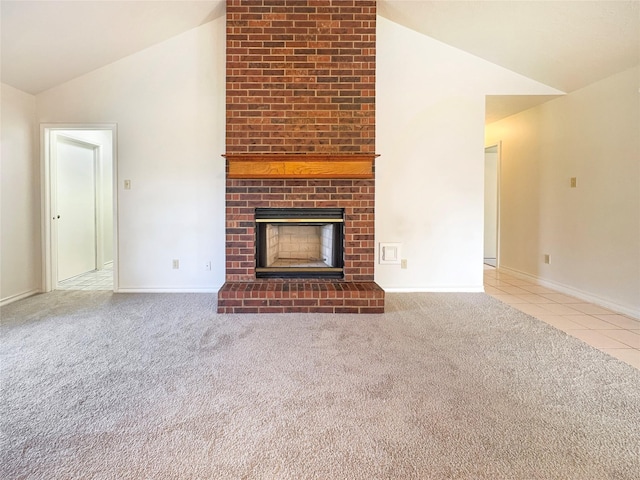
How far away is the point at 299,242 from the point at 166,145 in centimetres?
177

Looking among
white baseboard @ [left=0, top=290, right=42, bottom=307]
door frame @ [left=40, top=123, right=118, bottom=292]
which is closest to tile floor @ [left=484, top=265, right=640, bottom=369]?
door frame @ [left=40, top=123, right=118, bottom=292]

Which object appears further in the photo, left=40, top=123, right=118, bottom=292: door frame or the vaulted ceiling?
left=40, top=123, right=118, bottom=292: door frame

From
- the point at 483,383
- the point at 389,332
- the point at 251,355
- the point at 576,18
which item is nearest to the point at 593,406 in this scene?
the point at 483,383

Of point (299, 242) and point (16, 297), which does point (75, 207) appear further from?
point (299, 242)

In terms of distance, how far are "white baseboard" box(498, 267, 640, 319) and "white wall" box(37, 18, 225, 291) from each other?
3838 mm

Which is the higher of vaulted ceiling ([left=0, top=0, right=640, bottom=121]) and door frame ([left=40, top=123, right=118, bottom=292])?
vaulted ceiling ([left=0, top=0, right=640, bottom=121])

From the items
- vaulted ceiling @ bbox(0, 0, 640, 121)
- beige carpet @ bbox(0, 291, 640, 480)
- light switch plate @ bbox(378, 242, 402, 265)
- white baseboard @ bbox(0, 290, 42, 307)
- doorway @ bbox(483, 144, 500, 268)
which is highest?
vaulted ceiling @ bbox(0, 0, 640, 121)

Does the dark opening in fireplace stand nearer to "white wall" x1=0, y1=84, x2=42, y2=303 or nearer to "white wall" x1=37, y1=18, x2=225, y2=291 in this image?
"white wall" x1=37, y1=18, x2=225, y2=291

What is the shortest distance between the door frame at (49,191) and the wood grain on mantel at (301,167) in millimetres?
1483

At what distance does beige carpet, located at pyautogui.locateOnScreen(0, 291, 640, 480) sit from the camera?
1.15 m

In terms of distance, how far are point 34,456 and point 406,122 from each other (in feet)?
12.1

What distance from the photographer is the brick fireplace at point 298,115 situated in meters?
3.03

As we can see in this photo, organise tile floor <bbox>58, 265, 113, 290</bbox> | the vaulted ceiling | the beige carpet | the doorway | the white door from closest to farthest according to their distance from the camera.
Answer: the beige carpet
the vaulted ceiling
tile floor <bbox>58, 265, 113, 290</bbox>
the white door
the doorway

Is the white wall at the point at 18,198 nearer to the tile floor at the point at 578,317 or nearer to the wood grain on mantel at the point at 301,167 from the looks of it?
the wood grain on mantel at the point at 301,167
